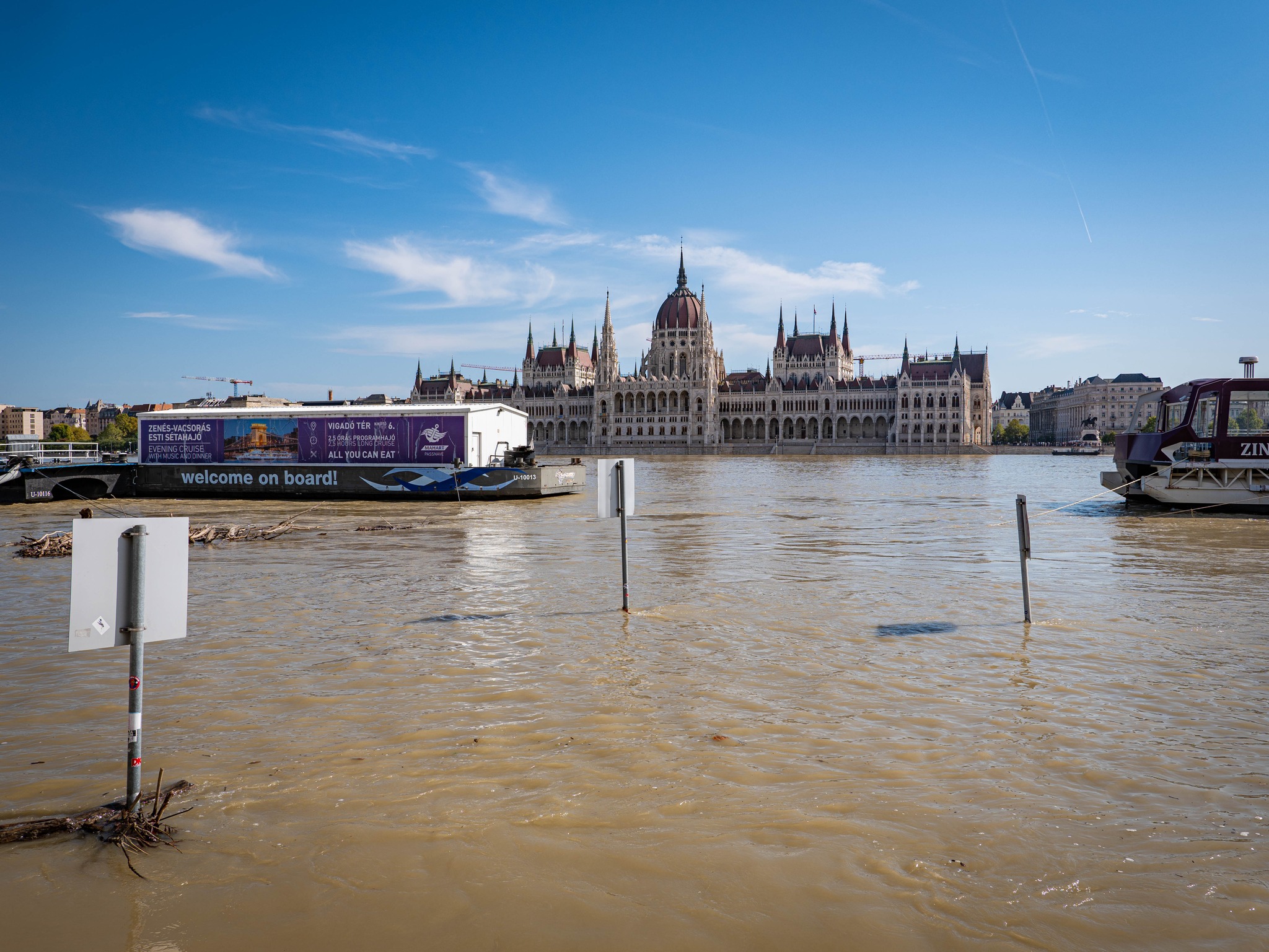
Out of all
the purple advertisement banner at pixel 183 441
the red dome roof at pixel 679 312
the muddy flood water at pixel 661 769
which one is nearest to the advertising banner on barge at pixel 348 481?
the purple advertisement banner at pixel 183 441

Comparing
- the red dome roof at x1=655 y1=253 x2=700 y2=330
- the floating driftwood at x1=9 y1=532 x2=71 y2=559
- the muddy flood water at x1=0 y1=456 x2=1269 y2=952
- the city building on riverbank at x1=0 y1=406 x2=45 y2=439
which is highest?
the red dome roof at x1=655 y1=253 x2=700 y2=330

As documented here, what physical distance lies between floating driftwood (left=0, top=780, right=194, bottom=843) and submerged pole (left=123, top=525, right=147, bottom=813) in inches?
6.2

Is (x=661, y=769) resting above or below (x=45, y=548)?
below

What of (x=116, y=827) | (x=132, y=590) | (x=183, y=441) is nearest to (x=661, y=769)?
(x=116, y=827)

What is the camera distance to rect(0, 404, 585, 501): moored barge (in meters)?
29.8

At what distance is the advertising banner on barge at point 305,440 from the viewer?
97.8 feet

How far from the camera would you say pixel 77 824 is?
171 inches

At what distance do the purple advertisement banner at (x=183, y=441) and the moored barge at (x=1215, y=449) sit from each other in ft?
106

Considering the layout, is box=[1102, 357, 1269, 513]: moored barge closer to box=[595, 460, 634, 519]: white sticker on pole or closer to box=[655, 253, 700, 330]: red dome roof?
box=[595, 460, 634, 519]: white sticker on pole

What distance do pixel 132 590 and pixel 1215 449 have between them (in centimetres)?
2985

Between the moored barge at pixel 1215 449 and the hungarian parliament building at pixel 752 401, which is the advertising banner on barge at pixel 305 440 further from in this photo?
the hungarian parliament building at pixel 752 401

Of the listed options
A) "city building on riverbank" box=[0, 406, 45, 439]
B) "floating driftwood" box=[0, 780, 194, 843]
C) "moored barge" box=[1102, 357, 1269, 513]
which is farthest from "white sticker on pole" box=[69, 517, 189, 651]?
"city building on riverbank" box=[0, 406, 45, 439]

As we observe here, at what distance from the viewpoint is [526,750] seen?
18.0ft

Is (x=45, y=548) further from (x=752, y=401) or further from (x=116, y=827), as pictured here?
(x=752, y=401)
